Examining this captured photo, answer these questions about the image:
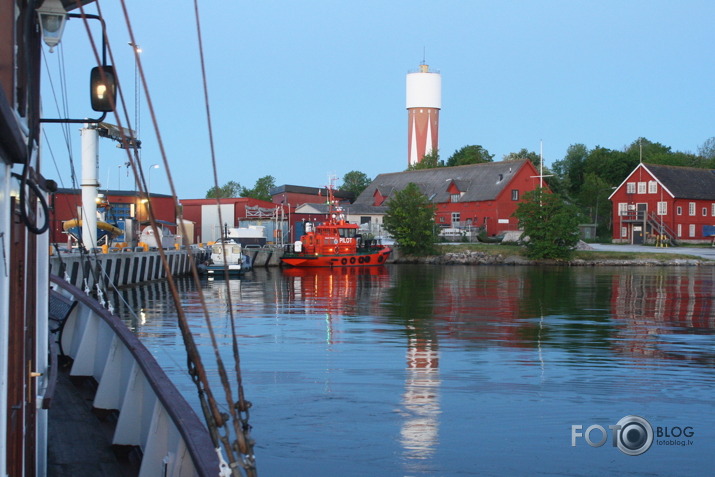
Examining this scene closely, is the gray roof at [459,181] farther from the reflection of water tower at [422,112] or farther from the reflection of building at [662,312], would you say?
the reflection of building at [662,312]

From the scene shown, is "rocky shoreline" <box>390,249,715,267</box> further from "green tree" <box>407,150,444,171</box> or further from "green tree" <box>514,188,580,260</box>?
"green tree" <box>407,150,444,171</box>

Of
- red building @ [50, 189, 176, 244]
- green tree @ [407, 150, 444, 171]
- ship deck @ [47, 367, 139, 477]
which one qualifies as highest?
green tree @ [407, 150, 444, 171]

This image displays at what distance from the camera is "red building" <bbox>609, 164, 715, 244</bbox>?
6688 cm

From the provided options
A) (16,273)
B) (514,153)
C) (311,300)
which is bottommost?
(311,300)

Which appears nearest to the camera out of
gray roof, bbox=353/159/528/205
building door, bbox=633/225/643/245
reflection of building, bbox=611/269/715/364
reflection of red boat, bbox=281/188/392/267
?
reflection of building, bbox=611/269/715/364

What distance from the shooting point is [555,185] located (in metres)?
88.1

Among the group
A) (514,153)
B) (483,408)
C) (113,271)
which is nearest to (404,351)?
(483,408)

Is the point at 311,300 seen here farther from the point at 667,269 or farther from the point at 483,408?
the point at 667,269

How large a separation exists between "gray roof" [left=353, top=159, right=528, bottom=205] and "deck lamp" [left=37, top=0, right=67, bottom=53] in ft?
203

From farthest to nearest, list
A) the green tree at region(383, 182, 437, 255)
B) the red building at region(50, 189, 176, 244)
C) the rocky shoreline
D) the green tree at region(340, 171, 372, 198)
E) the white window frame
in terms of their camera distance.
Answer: the green tree at region(340, 171, 372, 198) → the white window frame → the green tree at region(383, 182, 437, 255) → the rocky shoreline → the red building at region(50, 189, 176, 244)

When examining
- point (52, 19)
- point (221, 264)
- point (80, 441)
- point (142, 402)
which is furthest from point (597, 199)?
point (52, 19)

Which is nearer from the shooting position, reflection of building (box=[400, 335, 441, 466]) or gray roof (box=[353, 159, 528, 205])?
reflection of building (box=[400, 335, 441, 466])

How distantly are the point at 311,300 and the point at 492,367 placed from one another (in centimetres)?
1522

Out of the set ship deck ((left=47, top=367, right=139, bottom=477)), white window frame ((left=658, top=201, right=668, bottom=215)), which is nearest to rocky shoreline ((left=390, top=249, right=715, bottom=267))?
white window frame ((left=658, top=201, right=668, bottom=215))
